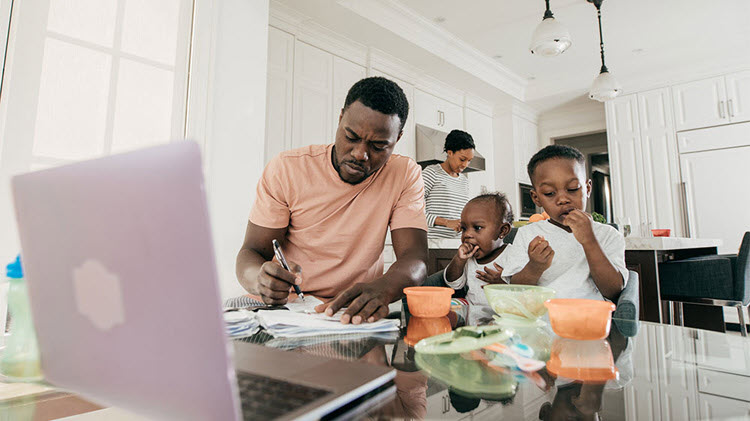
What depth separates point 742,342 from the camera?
2.11 ft

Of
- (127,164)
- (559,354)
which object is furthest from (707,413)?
(127,164)

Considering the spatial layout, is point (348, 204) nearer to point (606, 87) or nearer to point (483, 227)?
point (483, 227)

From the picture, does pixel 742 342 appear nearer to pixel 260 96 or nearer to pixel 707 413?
pixel 707 413

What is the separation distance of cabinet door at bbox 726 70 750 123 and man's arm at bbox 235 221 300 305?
5.46 metres

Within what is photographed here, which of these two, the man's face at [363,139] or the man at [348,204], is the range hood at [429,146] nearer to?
the man at [348,204]

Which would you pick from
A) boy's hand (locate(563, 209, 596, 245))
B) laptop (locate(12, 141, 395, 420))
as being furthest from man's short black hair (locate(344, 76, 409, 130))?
laptop (locate(12, 141, 395, 420))

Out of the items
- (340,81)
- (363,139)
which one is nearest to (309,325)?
(363,139)

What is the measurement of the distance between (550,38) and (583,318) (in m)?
2.58

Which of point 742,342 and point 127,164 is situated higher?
point 127,164

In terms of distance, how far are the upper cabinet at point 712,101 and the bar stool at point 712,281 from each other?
122 inches

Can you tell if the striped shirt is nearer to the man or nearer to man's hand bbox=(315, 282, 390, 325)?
the man

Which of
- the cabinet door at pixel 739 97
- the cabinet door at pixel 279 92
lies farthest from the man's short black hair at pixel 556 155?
the cabinet door at pixel 739 97

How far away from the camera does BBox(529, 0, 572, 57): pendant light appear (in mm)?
2637

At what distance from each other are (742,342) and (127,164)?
91 centimetres
